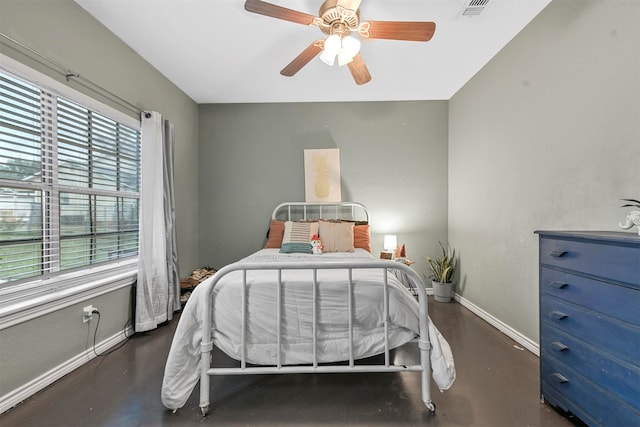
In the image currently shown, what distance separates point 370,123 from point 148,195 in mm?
2658

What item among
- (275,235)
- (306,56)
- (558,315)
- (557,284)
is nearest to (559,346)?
(558,315)

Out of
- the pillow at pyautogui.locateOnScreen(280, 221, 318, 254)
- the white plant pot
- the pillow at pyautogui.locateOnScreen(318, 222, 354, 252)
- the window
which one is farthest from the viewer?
the white plant pot

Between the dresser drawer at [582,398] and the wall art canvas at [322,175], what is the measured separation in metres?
2.51

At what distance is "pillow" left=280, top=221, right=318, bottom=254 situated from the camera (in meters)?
2.75

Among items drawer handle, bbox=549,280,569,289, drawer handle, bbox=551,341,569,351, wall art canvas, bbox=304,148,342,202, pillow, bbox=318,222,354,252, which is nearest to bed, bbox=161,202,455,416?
drawer handle, bbox=551,341,569,351

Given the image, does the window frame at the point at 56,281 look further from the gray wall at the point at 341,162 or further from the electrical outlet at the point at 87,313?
the gray wall at the point at 341,162

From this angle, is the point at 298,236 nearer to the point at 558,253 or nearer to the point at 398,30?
the point at 398,30

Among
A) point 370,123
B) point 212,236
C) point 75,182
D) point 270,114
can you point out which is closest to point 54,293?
point 75,182

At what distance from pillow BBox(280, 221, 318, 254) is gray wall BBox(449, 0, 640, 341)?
1771 mm

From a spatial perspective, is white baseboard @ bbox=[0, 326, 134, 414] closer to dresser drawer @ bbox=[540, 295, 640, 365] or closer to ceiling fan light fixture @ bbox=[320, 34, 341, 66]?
ceiling fan light fixture @ bbox=[320, 34, 341, 66]

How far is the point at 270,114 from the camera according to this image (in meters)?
3.54

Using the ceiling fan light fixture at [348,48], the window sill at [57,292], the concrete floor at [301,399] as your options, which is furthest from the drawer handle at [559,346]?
the window sill at [57,292]

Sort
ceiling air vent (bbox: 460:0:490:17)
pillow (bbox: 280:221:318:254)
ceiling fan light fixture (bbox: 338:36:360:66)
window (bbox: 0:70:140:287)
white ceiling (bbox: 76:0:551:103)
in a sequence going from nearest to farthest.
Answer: window (bbox: 0:70:140:287)
ceiling fan light fixture (bbox: 338:36:360:66)
ceiling air vent (bbox: 460:0:490:17)
white ceiling (bbox: 76:0:551:103)
pillow (bbox: 280:221:318:254)

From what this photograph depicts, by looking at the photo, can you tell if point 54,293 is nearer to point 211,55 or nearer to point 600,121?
point 211,55
